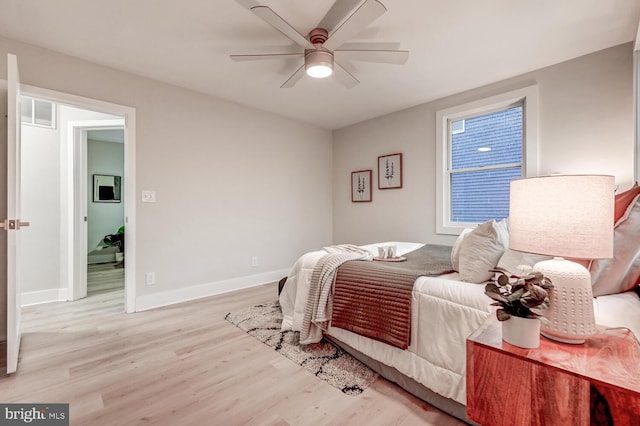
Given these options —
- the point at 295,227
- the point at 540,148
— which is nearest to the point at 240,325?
the point at 295,227

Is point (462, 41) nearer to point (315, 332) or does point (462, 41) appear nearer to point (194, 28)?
point (194, 28)

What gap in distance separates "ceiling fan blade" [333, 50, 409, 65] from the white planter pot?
1.88 m

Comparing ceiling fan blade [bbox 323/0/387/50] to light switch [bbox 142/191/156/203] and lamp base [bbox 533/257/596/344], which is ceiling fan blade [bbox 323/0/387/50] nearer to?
lamp base [bbox 533/257/596/344]

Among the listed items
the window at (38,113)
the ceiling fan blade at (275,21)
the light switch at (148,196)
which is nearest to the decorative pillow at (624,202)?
the ceiling fan blade at (275,21)

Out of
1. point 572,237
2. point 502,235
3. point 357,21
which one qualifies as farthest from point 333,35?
point 572,237

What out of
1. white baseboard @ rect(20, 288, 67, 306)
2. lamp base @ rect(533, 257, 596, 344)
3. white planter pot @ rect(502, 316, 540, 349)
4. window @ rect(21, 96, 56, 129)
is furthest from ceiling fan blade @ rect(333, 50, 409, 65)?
white baseboard @ rect(20, 288, 67, 306)

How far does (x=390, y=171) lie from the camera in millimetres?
3988

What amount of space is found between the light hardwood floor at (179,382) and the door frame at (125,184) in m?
0.53

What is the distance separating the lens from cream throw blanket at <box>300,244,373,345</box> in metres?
1.92

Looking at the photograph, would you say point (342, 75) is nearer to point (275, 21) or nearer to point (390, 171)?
point (275, 21)

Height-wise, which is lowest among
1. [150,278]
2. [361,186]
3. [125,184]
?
[150,278]

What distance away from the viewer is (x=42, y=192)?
3.11 metres

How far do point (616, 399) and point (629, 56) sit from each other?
3.02 m

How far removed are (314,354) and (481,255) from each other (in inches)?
50.4
